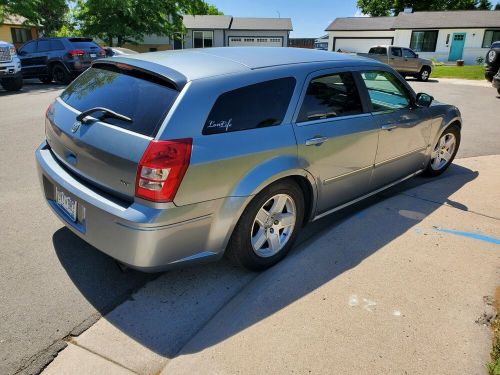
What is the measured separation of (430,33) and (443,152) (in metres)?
39.6

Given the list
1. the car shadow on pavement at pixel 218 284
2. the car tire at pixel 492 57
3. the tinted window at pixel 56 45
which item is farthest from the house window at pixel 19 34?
the car shadow on pavement at pixel 218 284

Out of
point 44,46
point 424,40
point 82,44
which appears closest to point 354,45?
point 424,40

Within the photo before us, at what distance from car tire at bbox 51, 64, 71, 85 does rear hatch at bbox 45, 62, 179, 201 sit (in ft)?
46.7

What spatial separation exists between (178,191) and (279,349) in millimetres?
1140

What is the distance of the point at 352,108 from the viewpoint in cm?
396

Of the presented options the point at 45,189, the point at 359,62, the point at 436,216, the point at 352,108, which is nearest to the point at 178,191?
the point at 45,189

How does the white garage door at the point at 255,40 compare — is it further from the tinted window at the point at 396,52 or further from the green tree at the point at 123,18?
the tinted window at the point at 396,52

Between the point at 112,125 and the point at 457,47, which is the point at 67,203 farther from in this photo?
the point at 457,47

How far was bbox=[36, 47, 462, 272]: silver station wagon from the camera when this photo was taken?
2.67m

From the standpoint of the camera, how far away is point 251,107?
10.1 feet

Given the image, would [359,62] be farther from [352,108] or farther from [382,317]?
[382,317]

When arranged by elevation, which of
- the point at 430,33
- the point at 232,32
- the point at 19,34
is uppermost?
the point at 430,33

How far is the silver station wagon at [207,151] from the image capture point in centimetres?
267

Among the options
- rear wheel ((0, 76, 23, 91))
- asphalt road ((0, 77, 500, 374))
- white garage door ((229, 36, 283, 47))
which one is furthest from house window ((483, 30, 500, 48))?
asphalt road ((0, 77, 500, 374))
